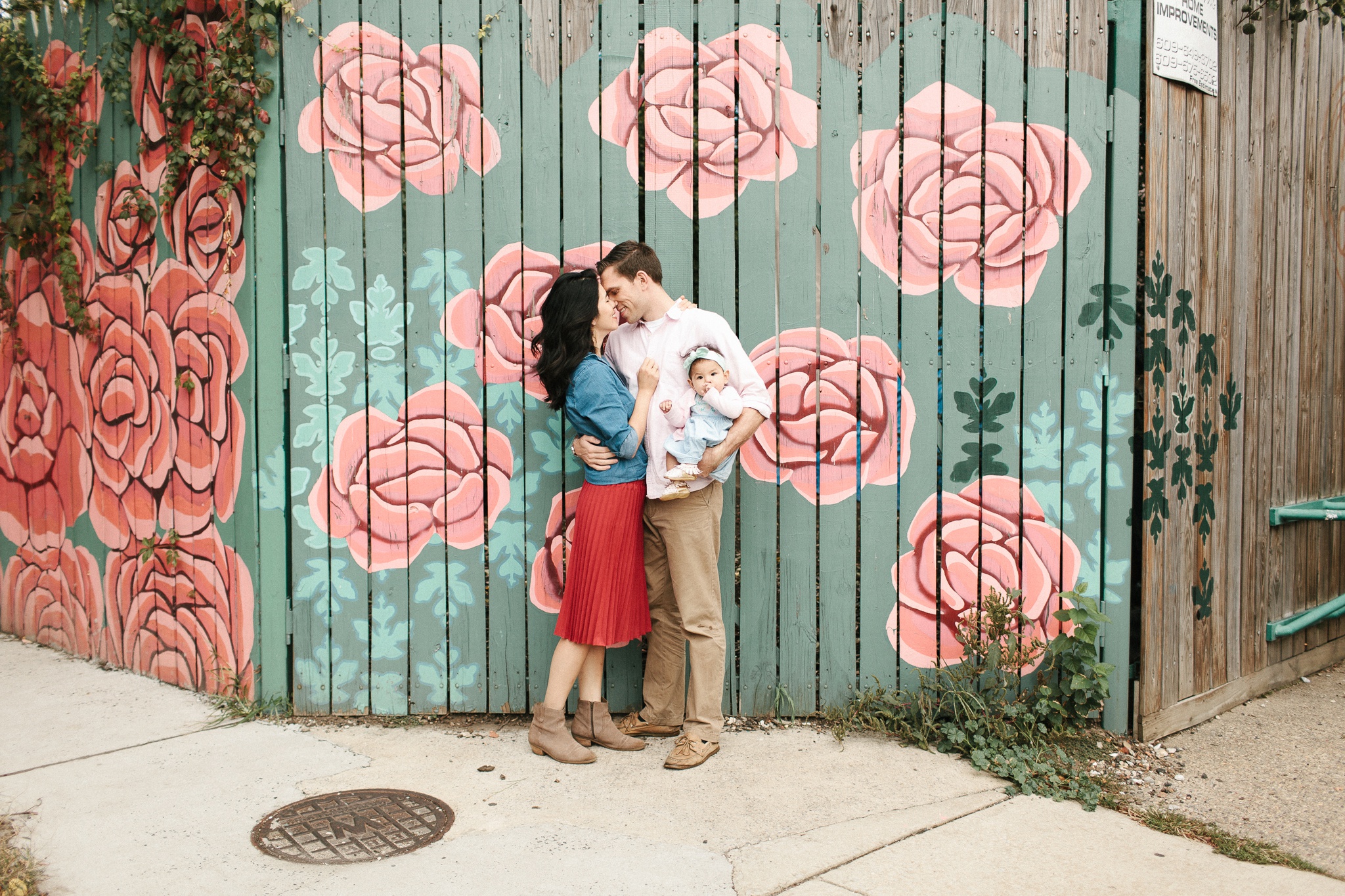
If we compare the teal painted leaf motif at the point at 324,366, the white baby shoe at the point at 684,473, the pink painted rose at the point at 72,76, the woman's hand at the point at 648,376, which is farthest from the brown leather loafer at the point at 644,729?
the pink painted rose at the point at 72,76

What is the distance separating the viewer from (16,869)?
109 inches

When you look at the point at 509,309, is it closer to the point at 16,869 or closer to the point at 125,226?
the point at 125,226

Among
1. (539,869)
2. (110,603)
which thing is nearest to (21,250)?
(110,603)

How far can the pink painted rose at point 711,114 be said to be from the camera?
407cm

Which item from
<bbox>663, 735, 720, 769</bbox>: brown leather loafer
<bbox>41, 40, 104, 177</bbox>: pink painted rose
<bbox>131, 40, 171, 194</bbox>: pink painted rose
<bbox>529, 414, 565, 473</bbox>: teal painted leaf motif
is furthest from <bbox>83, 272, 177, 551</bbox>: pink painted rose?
<bbox>663, 735, 720, 769</bbox>: brown leather loafer

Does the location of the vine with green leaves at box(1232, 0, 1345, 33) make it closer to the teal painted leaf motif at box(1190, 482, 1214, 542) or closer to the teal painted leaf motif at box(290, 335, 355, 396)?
the teal painted leaf motif at box(1190, 482, 1214, 542)

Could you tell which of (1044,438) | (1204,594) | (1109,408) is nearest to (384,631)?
(1044,438)

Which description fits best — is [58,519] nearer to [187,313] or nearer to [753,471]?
[187,313]

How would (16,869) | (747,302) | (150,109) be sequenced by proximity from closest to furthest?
(16,869)
(747,302)
(150,109)

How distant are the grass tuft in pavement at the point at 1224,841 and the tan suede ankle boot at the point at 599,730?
187 cm

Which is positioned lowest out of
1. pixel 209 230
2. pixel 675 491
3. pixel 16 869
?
pixel 16 869

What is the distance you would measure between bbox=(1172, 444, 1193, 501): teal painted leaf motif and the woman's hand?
7.43ft

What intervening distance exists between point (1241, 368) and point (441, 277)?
144 inches

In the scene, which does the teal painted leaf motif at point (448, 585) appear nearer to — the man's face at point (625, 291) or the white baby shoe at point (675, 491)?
the white baby shoe at point (675, 491)
